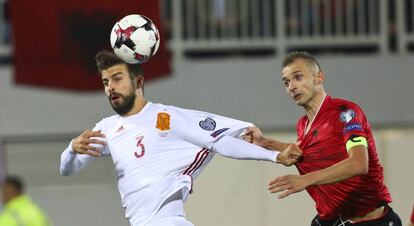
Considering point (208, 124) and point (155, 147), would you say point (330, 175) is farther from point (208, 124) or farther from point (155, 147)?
point (155, 147)

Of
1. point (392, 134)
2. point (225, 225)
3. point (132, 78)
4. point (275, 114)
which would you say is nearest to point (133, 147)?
point (132, 78)

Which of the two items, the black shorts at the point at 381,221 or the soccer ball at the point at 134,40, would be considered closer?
the black shorts at the point at 381,221

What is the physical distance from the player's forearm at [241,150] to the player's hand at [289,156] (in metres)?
0.03

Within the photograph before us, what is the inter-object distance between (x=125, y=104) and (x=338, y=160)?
1.25m

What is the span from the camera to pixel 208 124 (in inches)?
283

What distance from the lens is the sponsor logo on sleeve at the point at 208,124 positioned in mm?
7172

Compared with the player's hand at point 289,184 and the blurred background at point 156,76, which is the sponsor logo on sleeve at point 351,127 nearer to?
the player's hand at point 289,184

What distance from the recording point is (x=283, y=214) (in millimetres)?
11211

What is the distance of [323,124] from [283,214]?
4070mm

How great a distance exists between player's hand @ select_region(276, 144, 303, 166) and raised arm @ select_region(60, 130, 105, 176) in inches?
40.9

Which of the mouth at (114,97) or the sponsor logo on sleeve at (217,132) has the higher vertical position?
the mouth at (114,97)

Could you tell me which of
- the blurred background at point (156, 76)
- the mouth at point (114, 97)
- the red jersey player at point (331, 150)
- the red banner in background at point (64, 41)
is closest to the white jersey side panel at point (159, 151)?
the mouth at point (114, 97)

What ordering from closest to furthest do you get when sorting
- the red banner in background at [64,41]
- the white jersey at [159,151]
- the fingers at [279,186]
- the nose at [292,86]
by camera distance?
the fingers at [279,186], the white jersey at [159,151], the nose at [292,86], the red banner in background at [64,41]

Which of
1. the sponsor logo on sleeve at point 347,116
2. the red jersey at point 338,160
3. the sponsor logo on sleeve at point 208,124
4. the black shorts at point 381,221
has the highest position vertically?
the sponsor logo on sleeve at point 347,116
